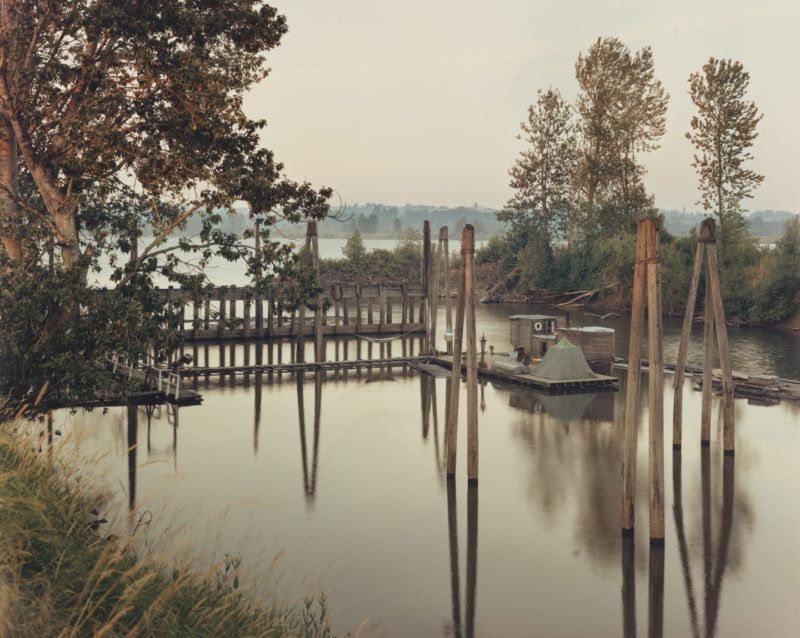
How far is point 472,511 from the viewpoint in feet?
55.3

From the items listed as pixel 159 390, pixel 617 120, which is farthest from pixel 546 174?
pixel 159 390

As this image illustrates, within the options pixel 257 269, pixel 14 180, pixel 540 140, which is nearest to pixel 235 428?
pixel 257 269

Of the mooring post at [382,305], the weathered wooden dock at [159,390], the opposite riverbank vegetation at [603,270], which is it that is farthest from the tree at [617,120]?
the weathered wooden dock at [159,390]

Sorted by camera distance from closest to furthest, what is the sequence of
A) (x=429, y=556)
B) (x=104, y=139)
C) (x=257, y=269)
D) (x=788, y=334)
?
(x=429, y=556) → (x=104, y=139) → (x=257, y=269) → (x=788, y=334)

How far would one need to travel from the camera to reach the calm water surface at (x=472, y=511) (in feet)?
41.7

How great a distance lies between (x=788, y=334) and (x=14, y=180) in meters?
40.3

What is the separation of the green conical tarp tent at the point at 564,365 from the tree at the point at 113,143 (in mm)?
12923

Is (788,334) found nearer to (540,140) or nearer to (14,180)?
(540,140)

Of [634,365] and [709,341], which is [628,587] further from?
[709,341]

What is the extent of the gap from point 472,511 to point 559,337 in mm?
16859

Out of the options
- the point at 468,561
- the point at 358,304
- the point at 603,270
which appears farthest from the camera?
the point at 603,270

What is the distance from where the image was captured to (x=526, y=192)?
7150 cm

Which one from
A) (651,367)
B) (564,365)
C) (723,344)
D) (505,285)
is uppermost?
(505,285)

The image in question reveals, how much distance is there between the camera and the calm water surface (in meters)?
12.7
